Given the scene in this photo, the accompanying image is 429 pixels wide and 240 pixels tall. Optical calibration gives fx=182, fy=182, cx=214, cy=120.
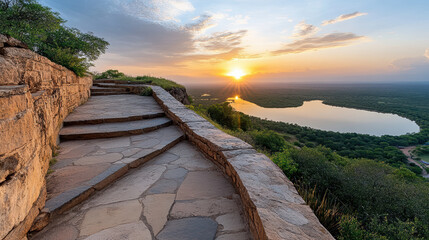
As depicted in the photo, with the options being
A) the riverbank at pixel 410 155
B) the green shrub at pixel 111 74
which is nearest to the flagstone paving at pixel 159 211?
the green shrub at pixel 111 74

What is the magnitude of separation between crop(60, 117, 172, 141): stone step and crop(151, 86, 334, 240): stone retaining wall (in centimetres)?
141

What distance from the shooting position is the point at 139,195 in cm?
180

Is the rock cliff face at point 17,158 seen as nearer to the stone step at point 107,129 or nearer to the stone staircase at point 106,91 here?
the stone step at point 107,129

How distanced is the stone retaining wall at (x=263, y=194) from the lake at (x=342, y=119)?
57099 mm

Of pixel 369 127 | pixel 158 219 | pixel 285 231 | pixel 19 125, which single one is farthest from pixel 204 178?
pixel 369 127

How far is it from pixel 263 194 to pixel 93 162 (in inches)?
80.7

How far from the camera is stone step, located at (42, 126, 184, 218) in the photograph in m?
1.66

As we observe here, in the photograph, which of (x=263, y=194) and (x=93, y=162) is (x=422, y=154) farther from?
(x=93, y=162)

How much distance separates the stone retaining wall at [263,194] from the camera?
46.3 inches

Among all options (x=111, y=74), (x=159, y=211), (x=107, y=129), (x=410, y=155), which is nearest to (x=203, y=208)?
(x=159, y=211)

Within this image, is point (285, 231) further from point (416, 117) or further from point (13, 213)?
point (416, 117)

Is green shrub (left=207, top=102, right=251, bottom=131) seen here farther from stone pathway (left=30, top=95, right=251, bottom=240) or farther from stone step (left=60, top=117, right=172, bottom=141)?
stone pathway (left=30, top=95, right=251, bottom=240)

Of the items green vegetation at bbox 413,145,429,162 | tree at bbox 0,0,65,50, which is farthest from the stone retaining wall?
Result: green vegetation at bbox 413,145,429,162

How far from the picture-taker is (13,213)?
1.05 metres
